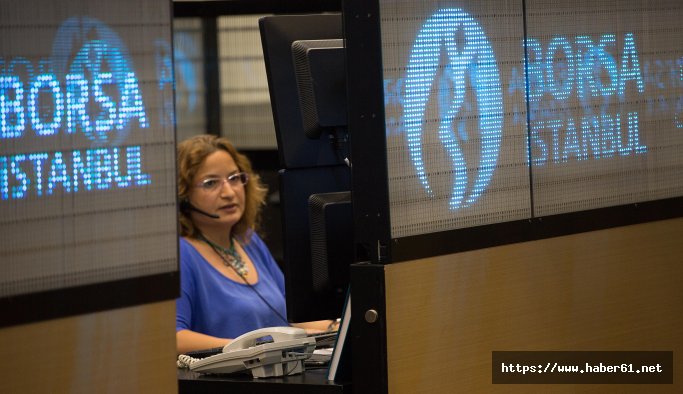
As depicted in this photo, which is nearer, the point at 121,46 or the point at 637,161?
the point at 121,46

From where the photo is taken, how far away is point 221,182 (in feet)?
11.8

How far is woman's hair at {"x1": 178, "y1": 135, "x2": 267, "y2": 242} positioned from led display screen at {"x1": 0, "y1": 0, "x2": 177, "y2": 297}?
4.87 ft

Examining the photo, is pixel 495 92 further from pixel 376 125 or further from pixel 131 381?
pixel 131 381

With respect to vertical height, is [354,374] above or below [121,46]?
below

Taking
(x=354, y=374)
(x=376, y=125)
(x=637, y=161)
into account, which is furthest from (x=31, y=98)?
(x=637, y=161)

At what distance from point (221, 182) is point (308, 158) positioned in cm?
104

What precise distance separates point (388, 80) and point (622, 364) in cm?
103

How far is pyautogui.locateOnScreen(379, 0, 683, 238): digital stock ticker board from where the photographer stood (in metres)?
2.32

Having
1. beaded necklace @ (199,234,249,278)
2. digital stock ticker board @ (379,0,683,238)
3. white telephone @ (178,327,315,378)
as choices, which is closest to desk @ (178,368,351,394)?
white telephone @ (178,327,315,378)

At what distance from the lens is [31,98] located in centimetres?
177

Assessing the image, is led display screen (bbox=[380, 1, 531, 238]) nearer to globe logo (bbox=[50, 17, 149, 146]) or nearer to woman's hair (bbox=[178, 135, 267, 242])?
globe logo (bbox=[50, 17, 149, 146])

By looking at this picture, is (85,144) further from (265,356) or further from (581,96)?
(581,96)

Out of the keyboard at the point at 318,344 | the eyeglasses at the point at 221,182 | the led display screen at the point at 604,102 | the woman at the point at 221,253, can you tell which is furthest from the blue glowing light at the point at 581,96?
the eyeglasses at the point at 221,182

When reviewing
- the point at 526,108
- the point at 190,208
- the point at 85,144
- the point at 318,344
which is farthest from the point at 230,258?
the point at 85,144
